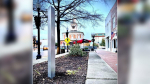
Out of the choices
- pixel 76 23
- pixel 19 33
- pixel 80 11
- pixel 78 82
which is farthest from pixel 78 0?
pixel 19 33

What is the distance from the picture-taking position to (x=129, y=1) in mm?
1153

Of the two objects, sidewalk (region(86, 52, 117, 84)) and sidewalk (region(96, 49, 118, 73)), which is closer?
sidewalk (region(86, 52, 117, 84))

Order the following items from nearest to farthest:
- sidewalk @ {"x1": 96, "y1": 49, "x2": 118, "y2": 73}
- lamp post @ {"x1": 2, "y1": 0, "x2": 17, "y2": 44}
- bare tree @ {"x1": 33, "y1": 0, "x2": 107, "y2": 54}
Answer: lamp post @ {"x1": 2, "y1": 0, "x2": 17, "y2": 44}
sidewalk @ {"x1": 96, "y1": 49, "x2": 118, "y2": 73}
bare tree @ {"x1": 33, "y1": 0, "x2": 107, "y2": 54}

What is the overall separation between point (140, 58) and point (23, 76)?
4.65ft

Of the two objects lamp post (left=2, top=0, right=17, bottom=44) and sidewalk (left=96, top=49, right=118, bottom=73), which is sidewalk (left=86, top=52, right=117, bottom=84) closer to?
sidewalk (left=96, top=49, right=118, bottom=73)

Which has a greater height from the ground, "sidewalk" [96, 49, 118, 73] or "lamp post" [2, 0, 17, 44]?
"lamp post" [2, 0, 17, 44]

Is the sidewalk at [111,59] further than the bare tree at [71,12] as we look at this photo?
No

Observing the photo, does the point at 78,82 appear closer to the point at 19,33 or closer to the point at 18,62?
the point at 18,62

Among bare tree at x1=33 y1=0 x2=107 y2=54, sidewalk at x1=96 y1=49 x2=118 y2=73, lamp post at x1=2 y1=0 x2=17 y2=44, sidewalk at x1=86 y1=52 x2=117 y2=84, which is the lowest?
sidewalk at x1=96 y1=49 x2=118 y2=73

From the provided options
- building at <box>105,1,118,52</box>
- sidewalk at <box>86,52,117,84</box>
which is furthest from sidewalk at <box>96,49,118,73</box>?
building at <box>105,1,118,52</box>

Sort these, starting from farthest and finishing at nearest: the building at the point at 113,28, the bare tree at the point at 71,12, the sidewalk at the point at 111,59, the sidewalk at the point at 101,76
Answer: the building at the point at 113,28 → the bare tree at the point at 71,12 → the sidewalk at the point at 111,59 → the sidewalk at the point at 101,76

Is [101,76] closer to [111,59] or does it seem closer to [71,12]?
[111,59]

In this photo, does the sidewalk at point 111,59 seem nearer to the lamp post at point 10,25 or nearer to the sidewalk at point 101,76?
the sidewalk at point 101,76

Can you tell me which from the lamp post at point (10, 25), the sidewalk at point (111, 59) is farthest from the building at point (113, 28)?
the lamp post at point (10, 25)
